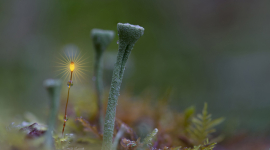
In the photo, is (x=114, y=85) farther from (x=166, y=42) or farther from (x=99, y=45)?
(x=166, y=42)

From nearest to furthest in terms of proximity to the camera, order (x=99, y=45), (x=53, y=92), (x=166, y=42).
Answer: (x=53, y=92) < (x=99, y=45) < (x=166, y=42)

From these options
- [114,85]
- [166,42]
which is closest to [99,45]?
[114,85]

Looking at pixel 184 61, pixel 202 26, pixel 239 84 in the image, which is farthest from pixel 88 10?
pixel 239 84

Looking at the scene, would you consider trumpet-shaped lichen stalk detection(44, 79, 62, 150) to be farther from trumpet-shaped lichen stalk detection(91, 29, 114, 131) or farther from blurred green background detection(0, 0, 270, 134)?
blurred green background detection(0, 0, 270, 134)

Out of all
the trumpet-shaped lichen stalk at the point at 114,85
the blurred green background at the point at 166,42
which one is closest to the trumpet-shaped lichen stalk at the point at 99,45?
the trumpet-shaped lichen stalk at the point at 114,85

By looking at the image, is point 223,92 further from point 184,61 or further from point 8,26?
point 8,26

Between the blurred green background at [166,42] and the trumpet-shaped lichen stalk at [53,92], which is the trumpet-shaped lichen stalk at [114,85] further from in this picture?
the blurred green background at [166,42]

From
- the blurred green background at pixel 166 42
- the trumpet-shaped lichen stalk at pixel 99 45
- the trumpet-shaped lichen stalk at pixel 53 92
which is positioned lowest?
the trumpet-shaped lichen stalk at pixel 53 92

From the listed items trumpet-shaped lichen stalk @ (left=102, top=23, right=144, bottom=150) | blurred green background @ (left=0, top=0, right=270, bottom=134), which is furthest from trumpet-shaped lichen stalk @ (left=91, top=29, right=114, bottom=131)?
blurred green background @ (left=0, top=0, right=270, bottom=134)

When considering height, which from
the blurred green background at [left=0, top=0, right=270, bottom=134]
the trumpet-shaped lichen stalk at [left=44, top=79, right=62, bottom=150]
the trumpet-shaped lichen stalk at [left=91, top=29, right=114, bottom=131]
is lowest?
the trumpet-shaped lichen stalk at [left=44, top=79, right=62, bottom=150]
